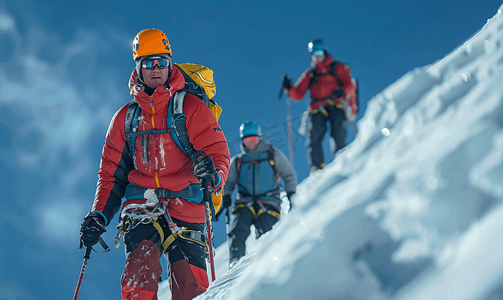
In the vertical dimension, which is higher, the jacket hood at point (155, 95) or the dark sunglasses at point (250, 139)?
the dark sunglasses at point (250, 139)

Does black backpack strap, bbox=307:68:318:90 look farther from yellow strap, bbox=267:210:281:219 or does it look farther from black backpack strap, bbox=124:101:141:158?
black backpack strap, bbox=124:101:141:158

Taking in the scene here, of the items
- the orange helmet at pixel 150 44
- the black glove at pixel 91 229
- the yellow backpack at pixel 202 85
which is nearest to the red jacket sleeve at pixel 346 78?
the yellow backpack at pixel 202 85

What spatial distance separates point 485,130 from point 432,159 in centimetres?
16

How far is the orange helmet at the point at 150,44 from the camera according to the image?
11.8ft

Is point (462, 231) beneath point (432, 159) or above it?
beneath

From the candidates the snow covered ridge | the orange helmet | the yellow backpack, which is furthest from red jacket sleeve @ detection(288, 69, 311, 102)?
the snow covered ridge

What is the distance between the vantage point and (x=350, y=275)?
3.57ft

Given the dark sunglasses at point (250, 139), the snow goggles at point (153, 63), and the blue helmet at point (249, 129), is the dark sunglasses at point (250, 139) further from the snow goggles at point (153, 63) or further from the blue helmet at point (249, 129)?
the snow goggles at point (153, 63)

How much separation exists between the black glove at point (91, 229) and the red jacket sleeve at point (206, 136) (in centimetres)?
107

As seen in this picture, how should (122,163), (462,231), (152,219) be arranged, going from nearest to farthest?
(462,231)
(152,219)
(122,163)

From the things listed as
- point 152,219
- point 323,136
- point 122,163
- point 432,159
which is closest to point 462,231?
point 432,159

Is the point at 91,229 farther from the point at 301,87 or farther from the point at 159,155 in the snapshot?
the point at 301,87

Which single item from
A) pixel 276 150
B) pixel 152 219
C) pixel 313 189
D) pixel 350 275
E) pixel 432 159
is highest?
pixel 276 150

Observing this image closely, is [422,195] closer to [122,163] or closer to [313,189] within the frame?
[313,189]
